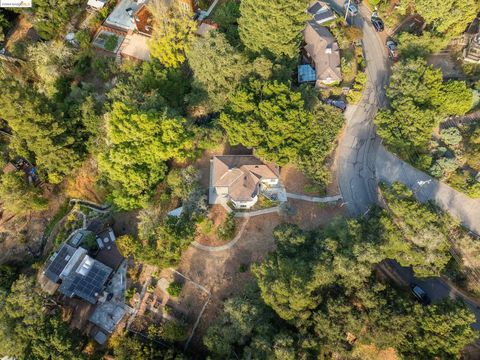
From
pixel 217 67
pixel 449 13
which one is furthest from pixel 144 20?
pixel 449 13

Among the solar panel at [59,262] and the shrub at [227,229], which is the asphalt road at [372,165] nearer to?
the shrub at [227,229]

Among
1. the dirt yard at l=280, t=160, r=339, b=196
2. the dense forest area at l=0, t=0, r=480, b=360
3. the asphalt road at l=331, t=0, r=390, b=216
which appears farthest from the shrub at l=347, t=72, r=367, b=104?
the dirt yard at l=280, t=160, r=339, b=196

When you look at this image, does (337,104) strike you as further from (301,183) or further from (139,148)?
(139,148)

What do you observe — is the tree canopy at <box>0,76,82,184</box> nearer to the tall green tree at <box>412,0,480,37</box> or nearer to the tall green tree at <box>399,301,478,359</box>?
the tall green tree at <box>399,301,478,359</box>

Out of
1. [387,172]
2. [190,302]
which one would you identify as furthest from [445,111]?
[190,302]

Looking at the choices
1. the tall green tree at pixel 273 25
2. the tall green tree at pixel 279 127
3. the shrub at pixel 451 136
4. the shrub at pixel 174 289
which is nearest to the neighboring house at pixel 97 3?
the tall green tree at pixel 273 25

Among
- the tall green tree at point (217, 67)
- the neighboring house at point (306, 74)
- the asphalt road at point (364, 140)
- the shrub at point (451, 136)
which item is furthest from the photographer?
the neighboring house at point (306, 74)

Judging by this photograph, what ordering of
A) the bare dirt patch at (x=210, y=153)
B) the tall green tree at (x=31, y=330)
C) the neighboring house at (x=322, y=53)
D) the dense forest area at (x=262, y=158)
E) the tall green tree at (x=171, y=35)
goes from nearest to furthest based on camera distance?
the dense forest area at (x=262, y=158) < the tall green tree at (x=31, y=330) < the bare dirt patch at (x=210, y=153) < the neighboring house at (x=322, y=53) < the tall green tree at (x=171, y=35)
